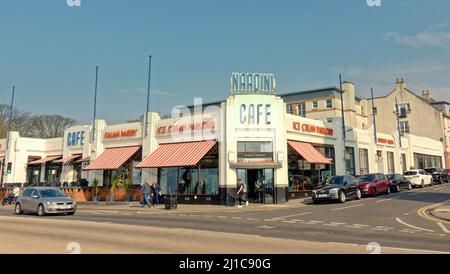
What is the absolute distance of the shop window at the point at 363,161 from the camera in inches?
1516

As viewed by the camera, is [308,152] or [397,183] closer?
[308,152]

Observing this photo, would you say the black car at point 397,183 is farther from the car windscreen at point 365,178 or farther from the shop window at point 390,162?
the shop window at point 390,162

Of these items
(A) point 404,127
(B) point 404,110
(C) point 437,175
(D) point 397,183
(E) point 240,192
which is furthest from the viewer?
(B) point 404,110

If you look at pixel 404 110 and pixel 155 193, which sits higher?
pixel 404 110

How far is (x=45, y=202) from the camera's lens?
19.3 metres

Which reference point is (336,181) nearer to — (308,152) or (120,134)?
(308,152)

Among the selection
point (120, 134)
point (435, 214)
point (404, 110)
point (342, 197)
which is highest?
point (404, 110)

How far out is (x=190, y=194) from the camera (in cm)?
2858

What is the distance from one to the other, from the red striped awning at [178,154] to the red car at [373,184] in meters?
11.4

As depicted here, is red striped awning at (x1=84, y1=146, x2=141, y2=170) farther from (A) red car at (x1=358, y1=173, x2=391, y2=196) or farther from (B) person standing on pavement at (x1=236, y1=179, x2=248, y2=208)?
(A) red car at (x1=358, y1=173, x2=391, y2=196)

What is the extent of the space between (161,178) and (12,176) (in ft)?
71.6

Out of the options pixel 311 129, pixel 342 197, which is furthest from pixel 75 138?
pixel 342 197

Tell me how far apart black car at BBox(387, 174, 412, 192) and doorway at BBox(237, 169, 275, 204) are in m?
10.5

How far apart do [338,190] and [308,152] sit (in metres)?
6.20
